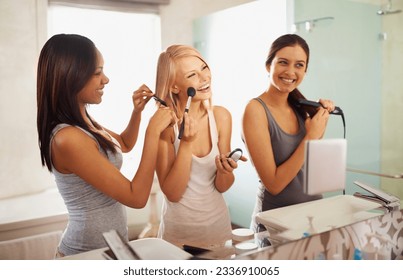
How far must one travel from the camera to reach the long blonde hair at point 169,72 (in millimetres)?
736

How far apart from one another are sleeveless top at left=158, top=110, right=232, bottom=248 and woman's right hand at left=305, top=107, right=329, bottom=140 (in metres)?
0.20

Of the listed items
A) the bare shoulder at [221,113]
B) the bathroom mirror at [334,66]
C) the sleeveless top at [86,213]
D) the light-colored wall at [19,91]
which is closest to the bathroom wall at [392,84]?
the bathroom mirror at [334,66]

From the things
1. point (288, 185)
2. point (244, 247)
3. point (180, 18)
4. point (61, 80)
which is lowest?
point (244, 247)

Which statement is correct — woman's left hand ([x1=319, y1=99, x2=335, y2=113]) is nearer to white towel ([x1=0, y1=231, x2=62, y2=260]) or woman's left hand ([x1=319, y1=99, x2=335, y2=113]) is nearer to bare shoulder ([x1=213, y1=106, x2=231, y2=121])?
bare shoulder ([x1=213, y1=106, x2=231, y2=121])

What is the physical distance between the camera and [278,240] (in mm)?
811

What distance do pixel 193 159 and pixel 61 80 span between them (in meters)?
0.30

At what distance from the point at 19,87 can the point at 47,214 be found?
8.5 inches

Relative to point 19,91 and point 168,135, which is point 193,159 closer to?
point 168,135

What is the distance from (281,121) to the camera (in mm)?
816

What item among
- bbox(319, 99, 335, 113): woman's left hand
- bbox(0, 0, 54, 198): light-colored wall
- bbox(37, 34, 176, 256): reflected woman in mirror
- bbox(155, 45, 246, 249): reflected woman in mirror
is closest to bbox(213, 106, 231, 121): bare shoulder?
bbox(155, 45, 246, 249): reflected woman in mirror

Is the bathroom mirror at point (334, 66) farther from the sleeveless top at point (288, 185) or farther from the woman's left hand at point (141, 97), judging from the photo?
the woman's left hand at point (141, 97)

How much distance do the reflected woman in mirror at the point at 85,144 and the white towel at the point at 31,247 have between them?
0.02 metres

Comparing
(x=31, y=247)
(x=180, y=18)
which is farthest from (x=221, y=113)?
(x=31, y=247)
